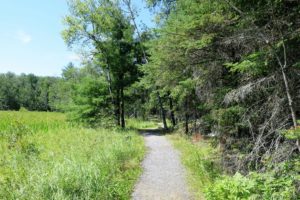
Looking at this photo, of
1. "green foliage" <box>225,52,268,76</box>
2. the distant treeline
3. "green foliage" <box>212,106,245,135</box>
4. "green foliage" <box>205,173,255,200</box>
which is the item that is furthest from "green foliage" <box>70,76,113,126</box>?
the distant treeline

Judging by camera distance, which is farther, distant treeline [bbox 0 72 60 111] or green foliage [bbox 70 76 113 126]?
distant treeline [bbox 0 72 60 111]

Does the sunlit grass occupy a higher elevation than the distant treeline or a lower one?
lower

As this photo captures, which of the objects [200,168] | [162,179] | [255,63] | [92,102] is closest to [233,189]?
[255,63]

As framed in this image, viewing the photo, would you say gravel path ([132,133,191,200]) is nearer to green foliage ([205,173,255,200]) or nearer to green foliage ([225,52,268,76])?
green foliage ([205,173,255,200])

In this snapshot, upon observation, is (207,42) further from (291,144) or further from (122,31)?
(122,31)

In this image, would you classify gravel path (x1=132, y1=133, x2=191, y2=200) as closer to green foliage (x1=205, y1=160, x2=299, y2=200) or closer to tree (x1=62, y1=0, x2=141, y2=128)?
green foliage (x1=205, y1=160, x2=299, y2=200)

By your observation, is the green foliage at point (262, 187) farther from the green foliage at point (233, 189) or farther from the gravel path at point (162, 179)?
the gravel path at point (162, 179)

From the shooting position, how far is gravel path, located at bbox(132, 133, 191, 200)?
720cm

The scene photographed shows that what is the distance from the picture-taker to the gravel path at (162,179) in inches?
283

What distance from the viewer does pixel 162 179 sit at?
Result: 28.1ft

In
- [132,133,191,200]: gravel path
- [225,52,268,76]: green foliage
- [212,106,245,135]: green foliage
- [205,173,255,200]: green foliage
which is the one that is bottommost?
[132,133,191,200]: gravel path

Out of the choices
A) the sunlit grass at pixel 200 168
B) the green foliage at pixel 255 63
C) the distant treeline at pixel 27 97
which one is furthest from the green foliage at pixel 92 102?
the distant treeline at pixel 27 97

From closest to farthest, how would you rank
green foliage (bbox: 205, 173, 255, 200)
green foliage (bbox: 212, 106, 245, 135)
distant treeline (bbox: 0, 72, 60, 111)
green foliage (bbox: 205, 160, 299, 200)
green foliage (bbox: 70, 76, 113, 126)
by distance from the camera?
green foliage (bbox: 205, 160, 299, 200)
green foliage (bbox: 205, 173, 255, 200)
green foliage (bbox: 212, 106, 245, 135)
green foliage (bbox: 70, 76, 113, 126)
distant treeline (bbox: 0, 72, 60, 111)

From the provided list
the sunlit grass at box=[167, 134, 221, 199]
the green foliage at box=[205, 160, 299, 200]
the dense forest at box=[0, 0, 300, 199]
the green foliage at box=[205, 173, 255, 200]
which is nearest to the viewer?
the green foliage at box=[205, 160, 299, 200]
